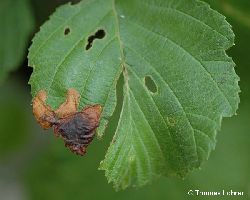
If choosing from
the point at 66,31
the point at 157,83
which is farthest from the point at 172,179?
the point at 66,31

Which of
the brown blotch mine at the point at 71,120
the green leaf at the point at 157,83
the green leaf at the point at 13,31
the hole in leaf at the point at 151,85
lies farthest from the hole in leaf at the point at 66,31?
the green leaf at the point at 13,31

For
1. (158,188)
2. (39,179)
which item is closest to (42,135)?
(39,179)

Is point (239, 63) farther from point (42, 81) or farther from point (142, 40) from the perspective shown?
point (42, 81)

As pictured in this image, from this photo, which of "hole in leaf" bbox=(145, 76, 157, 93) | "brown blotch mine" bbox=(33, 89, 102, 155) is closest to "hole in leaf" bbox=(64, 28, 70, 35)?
"brown blotch mine" bbox=(33, 89, 102, 155)

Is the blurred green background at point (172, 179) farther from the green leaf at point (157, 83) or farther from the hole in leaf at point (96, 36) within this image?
the hole in leaf at point (96, 36)

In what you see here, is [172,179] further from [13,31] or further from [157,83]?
[13,31]

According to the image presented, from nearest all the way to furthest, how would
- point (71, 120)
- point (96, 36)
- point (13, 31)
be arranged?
1. point (71, 120)
2. point (96, 36)
3. point (13, 31)
